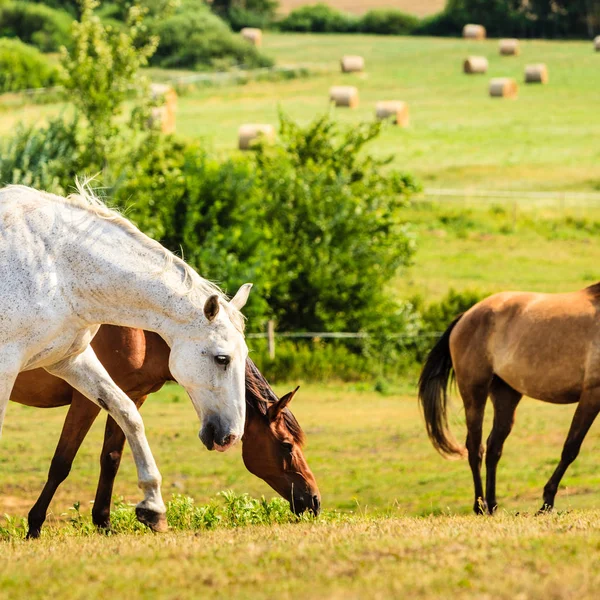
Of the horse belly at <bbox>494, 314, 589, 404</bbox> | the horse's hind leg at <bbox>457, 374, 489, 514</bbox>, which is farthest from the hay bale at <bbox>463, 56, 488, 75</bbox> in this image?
the horse belly at <bbox>494, 314, 589, 404</bbox>

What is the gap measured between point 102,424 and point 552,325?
9.07 meters

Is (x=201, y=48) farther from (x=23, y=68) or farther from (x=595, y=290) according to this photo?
(x=595, y=290)

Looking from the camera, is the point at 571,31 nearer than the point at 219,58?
No

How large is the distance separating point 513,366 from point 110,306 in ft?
15.6

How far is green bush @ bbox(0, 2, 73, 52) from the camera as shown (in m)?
66.0

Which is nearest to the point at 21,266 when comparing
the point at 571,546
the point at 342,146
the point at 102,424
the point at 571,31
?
the point at 571,546

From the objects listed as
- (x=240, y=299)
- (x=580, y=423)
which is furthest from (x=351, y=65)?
(x=240, y=299)

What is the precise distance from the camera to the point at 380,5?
84.9 metres

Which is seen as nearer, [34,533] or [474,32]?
[34,533]

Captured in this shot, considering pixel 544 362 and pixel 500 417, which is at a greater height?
pixel 544 362

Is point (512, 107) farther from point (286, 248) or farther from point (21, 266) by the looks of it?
point (21, 266)

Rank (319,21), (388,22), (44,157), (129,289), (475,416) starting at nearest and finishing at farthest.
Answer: (129,289), (475,416), (44,157), (388,22), (319,21)

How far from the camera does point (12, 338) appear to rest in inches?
264

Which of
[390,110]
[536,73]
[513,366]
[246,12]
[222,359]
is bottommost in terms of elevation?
[390,110]
